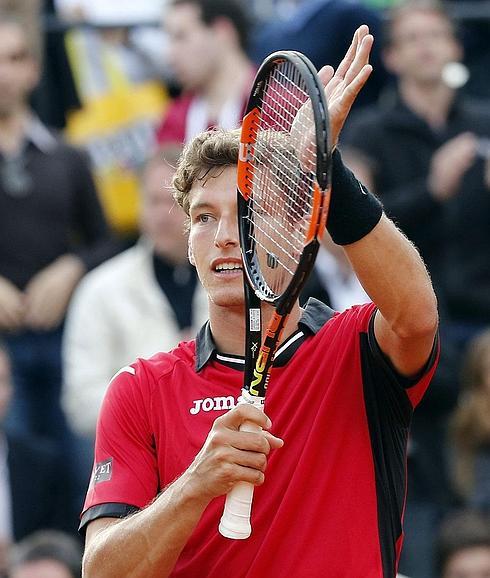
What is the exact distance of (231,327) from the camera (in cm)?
335

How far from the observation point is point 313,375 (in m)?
3.23

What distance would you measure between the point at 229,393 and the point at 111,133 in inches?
190

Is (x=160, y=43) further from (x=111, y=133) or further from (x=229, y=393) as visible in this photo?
(x=229, y=393)

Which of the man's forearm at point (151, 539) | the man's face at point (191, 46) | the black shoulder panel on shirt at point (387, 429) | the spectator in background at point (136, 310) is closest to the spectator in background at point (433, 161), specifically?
the man's face at point (191, 46)

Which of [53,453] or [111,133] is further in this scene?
[111,133]

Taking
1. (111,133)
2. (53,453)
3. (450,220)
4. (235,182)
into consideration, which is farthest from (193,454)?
(111,133)

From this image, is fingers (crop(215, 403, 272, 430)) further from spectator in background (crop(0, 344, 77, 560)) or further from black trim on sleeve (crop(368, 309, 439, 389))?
spectator in background (crop(0, 344, 77, 560))

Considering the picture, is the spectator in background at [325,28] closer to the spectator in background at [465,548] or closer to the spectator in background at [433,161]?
the spectator in background at [433,161]

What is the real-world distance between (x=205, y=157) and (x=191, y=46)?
4.33m

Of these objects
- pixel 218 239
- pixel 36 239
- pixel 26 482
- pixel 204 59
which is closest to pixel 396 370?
pixel 218 239

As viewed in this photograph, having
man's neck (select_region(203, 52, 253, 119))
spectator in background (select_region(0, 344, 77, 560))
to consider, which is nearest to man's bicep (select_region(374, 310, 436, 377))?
spectator in background (select_region(0, 344, 77, 560))

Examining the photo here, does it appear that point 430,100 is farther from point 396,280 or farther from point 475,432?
point 396,280

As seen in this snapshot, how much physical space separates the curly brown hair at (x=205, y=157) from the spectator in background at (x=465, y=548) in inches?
127

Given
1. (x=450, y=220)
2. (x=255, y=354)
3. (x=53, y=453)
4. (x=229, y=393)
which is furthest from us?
(x=450, y=220)
